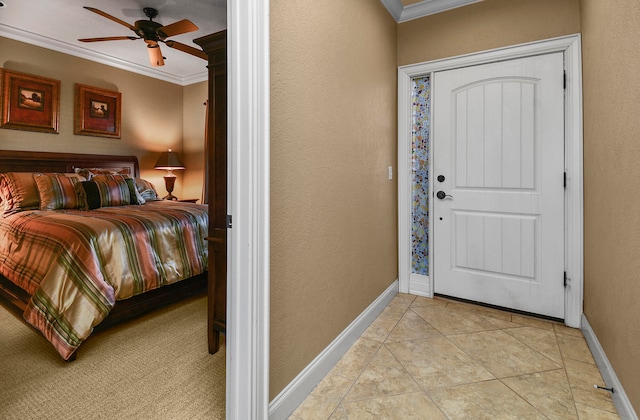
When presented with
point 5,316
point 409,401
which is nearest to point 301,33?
point 409,401

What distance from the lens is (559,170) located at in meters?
2.37

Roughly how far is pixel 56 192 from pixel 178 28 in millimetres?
1956

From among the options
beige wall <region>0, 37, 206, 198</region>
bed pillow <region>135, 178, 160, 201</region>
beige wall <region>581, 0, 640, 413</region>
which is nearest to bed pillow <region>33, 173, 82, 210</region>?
bed pillow <region>135, 178, 160, 201</region>

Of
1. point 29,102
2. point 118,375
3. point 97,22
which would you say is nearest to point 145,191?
point 29,102

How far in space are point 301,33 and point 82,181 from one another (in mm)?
3110

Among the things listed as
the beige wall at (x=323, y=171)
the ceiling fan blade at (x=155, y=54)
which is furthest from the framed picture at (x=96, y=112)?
the beige wall at (x=323, y=171)

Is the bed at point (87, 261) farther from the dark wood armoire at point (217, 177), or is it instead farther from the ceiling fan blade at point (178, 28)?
the ceiling fan blade at point (178, 28)

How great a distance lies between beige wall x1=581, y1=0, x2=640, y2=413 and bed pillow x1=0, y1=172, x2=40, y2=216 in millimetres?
4366

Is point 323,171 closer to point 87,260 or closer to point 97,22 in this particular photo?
point 87,260

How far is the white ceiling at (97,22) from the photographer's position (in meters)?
3.15

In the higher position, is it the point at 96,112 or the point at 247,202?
the point at 96,112

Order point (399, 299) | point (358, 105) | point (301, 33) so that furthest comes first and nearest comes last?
point (399, 299), point (358, 105), point (301, 33)

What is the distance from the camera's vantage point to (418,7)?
8.98 feet

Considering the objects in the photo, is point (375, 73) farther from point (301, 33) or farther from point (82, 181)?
point (82, 181)
